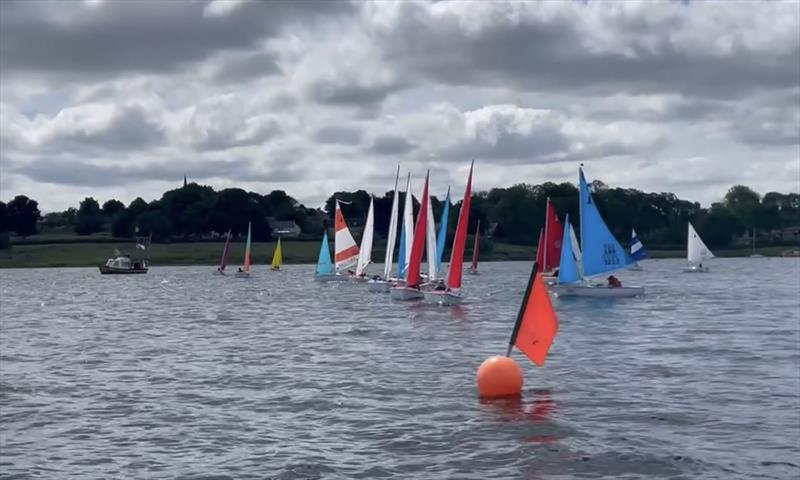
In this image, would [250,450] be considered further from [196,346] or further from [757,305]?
[757,305]

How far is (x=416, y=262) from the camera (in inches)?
2391

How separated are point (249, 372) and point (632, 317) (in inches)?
974

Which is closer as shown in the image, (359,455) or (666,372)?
(359,455)

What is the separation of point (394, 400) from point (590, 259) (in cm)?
3693

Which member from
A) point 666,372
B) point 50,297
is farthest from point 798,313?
point 50,297

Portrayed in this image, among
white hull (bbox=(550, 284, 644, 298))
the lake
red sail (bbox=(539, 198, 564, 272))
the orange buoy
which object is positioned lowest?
the lake

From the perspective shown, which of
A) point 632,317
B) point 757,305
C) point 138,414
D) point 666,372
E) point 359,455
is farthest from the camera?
point 757,305

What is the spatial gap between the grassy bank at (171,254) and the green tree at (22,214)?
1384 cm

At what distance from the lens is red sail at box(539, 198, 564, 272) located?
72.6 m

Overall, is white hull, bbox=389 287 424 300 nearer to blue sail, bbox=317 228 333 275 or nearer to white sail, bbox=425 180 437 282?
white sail, bbox=425 180 437 282

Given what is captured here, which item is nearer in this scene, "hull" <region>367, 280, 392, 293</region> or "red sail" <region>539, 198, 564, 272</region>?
"red sail" <region>539, 198, 564, 272</region>

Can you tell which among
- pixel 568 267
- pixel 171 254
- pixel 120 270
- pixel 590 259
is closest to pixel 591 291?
pixel 590 259

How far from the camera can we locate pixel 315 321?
51.7 meters

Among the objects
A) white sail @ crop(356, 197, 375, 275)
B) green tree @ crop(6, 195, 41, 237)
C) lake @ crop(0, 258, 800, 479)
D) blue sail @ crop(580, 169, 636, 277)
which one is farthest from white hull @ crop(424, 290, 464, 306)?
green tree @ crop(6, 195, 41, 237)
